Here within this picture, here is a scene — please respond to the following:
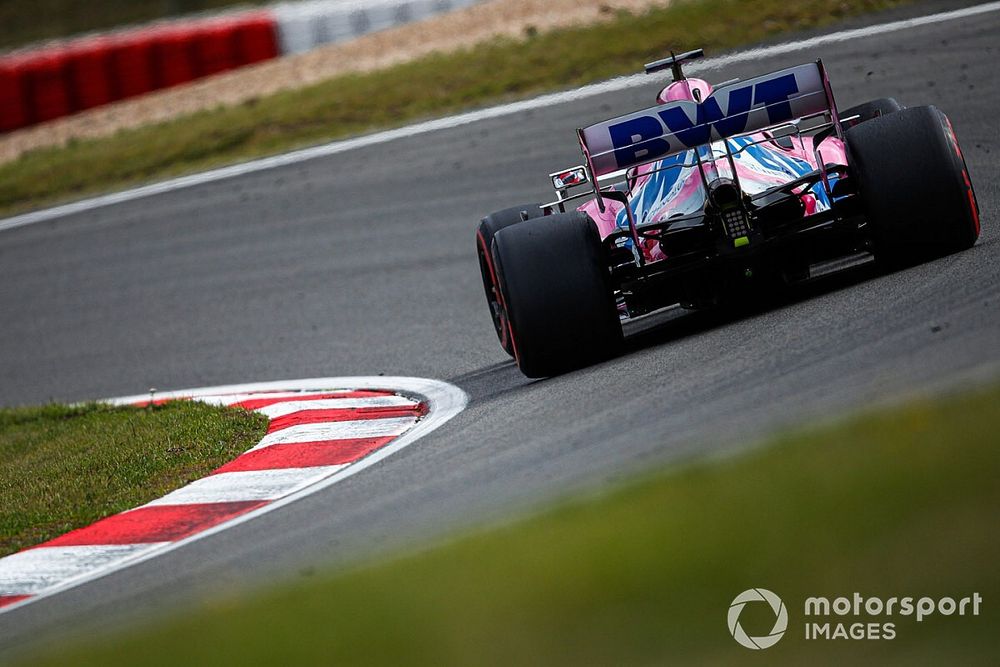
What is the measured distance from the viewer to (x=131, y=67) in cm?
2212

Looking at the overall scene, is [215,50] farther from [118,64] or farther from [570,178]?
[570,178]

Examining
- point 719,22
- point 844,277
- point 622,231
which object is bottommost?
point 844,277

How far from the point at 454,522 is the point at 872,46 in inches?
399

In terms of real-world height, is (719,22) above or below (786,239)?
above

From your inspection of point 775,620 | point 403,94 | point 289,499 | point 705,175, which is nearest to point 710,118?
point 705,175

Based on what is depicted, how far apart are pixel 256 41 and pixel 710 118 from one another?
17.3 metres

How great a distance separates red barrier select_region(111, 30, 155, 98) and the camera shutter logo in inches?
813

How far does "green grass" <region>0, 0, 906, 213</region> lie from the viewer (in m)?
14.9

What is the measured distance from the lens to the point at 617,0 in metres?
17.2

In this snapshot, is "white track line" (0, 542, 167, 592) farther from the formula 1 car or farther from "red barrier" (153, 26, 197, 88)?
"red barrier" (153, 26, 197, 88)

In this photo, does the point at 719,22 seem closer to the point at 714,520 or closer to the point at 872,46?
the point at 872,46

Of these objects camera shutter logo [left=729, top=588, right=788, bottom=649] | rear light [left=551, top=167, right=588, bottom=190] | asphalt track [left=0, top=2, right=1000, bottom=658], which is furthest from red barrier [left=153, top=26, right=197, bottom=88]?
camera shutter logo [left=729, top=588, right=788, bottom=649]

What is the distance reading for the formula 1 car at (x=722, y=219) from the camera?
6.44 m

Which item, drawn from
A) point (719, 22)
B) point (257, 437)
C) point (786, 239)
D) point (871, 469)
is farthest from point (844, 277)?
point (719, 22)
